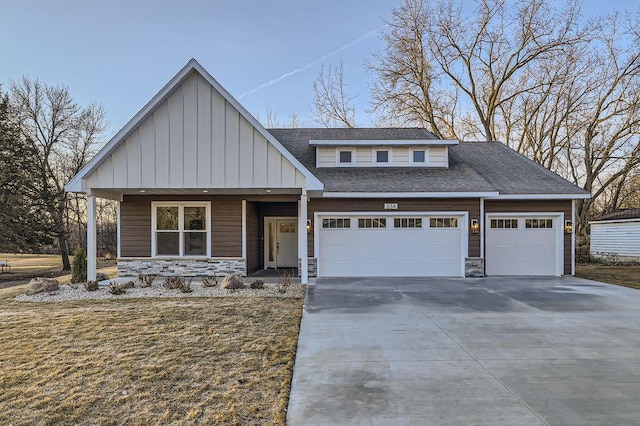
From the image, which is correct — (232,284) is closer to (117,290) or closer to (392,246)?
(117,290)

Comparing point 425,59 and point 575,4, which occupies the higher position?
point 575,4

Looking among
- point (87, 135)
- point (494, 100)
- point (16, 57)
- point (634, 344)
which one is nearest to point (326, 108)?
point (494, 100)

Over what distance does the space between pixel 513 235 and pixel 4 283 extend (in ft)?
62.8

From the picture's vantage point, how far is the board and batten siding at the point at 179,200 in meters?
12.1

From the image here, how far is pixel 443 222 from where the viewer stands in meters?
12.0

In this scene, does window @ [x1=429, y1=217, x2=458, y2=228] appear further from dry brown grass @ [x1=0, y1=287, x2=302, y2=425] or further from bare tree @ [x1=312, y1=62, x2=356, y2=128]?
bare tree @ [x1=312, y1=62, x2=356, y2=128]

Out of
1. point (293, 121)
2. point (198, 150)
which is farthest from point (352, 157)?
point (293, 121)

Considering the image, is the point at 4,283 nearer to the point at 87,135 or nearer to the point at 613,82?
the point at 87,135

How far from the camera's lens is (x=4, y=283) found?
1475 cm

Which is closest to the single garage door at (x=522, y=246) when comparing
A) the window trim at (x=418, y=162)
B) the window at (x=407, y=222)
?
the window at (x=407, y=222)

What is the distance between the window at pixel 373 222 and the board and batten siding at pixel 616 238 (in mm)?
14374

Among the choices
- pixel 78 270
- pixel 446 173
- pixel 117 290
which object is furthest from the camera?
pixel 446 173

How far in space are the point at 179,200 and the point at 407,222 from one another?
7.38 m

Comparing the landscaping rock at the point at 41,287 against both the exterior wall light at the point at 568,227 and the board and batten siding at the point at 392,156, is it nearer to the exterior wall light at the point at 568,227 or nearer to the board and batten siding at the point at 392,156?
the board and batten siding at the point at 392,156
